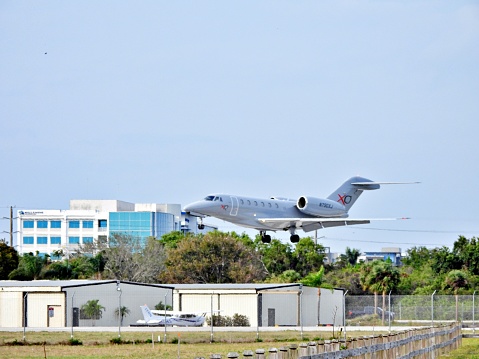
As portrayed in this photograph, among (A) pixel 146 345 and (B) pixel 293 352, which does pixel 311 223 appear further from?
(B) pixel 293 352

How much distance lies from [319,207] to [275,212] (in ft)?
19.2

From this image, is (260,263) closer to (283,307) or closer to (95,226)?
(283,307)

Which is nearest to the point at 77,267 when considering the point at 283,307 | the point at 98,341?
the point at 283,307

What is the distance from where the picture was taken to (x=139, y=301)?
218 ft

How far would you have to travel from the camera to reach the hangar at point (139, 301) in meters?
60.8

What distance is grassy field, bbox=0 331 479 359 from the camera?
114 feet

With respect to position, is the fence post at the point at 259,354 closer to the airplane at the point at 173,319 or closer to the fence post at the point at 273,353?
the fence post at the point at 273,353

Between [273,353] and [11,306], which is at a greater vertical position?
[273,353]

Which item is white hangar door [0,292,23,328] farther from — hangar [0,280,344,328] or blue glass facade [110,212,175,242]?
blue glass facade [110,212,175,242]

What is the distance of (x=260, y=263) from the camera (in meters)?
111

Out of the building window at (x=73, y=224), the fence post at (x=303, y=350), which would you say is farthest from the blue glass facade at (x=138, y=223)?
the fence post at (x=303, y=350)

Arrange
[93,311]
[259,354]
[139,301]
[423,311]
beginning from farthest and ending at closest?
[139,301], [93,311], [423,311], [259,354]

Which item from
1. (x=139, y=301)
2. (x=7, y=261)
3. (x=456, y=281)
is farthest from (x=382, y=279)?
(x=7, y=261)

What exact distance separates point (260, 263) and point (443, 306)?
159 ft
